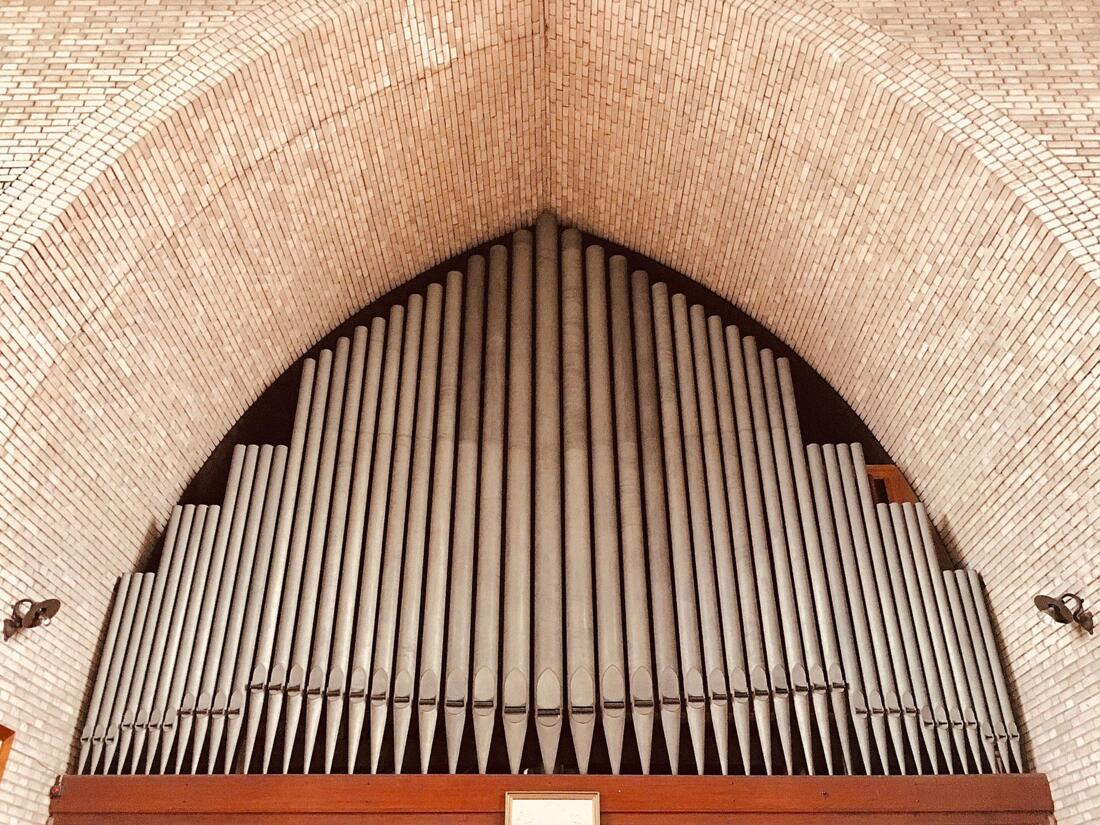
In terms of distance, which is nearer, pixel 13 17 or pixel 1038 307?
pixel 1038 307

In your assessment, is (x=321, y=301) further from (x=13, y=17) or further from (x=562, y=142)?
(x=13, y=17)

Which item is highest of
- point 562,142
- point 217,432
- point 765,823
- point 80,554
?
point 562,142

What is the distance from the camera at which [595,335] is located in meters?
8.22

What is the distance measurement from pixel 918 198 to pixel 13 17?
575 cm

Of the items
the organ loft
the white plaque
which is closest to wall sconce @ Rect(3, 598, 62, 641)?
the organ loft

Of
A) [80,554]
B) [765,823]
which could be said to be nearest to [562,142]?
[80,554]

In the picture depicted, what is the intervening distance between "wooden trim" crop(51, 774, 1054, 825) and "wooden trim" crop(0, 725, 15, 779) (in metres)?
0.71

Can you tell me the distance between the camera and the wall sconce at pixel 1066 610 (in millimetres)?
5730

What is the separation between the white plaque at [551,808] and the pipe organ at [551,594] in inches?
11.6

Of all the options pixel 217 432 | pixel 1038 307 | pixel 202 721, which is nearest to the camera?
pixel 1038 307

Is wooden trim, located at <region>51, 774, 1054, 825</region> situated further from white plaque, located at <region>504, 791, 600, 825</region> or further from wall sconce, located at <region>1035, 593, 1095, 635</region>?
wall sconce, located at <region>1035, 593, 1095, 635</region>

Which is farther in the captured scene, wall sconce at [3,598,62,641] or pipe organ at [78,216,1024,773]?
pipe organ at [78,216,1024,773]

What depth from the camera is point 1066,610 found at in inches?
228

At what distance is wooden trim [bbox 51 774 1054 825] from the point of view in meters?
6.01
